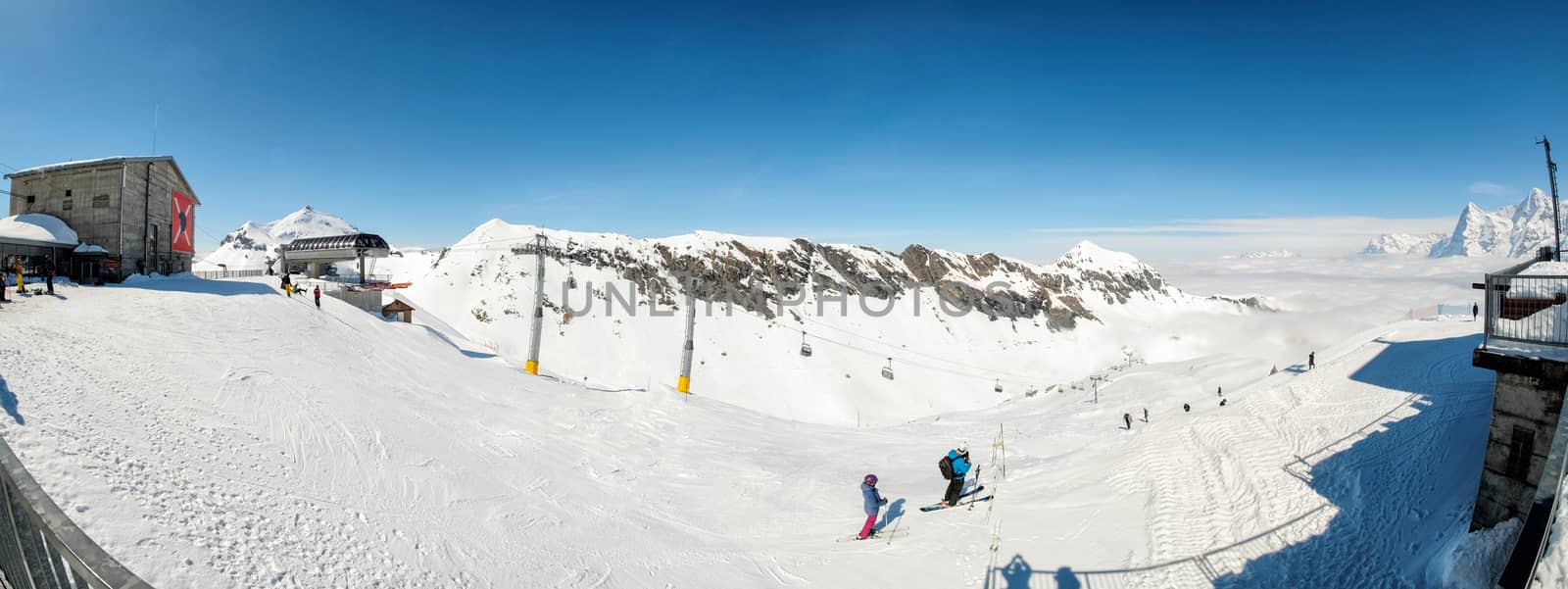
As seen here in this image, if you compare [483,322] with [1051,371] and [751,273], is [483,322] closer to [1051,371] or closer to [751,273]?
[751,273]

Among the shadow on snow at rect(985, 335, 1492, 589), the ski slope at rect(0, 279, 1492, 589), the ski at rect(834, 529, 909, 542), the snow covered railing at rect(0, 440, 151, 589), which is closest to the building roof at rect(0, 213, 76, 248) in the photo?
the ski slope at rect(0, 279, 1492, 589)

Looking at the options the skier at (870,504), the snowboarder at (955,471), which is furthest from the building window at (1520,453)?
the skier at (870,504)

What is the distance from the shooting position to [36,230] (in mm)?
20844

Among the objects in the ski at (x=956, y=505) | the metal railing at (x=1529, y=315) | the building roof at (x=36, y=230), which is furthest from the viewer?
the building roof at (x=36, y=230)

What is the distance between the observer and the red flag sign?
88.7 ft

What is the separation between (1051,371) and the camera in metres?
67.8

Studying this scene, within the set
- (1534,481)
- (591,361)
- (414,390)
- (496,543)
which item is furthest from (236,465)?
(591,361)

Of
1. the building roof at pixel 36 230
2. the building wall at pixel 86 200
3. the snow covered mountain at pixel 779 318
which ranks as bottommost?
the snow covered mountain at pixel 779 318

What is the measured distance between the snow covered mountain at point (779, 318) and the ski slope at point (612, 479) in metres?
17.2

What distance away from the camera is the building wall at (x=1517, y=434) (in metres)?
7.55

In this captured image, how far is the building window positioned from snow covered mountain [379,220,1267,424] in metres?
30.9

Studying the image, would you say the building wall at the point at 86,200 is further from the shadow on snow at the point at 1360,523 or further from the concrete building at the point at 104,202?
the shadow on snow at the point at 1360,523

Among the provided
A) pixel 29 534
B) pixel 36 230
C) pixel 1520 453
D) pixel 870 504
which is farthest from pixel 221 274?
pixel 1520 453

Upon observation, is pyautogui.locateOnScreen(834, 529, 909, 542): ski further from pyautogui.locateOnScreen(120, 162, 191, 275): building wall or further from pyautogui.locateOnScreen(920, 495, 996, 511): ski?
pyautogui.locateOnScreen(120, 162, 191, 275): building wall
